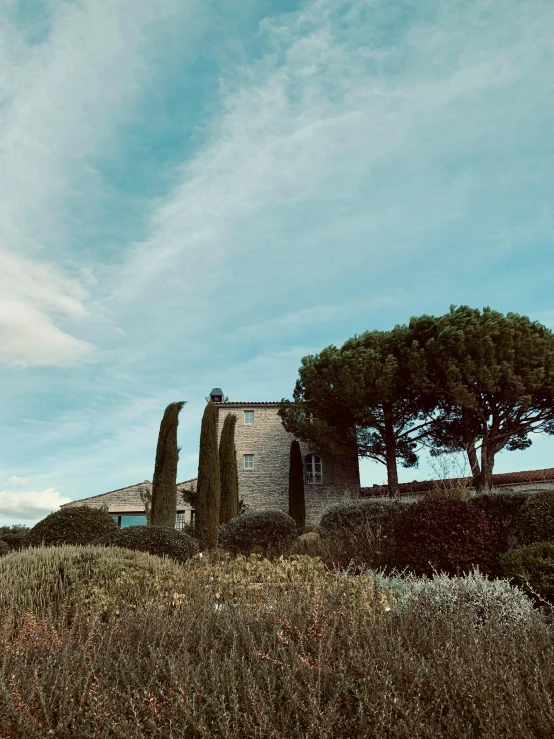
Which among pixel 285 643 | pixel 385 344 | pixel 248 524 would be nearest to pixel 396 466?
pixel 385 344

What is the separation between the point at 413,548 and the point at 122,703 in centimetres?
602

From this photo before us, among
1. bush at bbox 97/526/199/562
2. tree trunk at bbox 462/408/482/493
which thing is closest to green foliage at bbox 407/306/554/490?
tree trunk at bbox 462/408/482/493

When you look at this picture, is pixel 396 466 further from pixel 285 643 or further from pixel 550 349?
pixel 285 643

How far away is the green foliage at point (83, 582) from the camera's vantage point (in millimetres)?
5504

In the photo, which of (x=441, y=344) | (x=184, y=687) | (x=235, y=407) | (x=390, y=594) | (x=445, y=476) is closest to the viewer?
(x=184, y=687)

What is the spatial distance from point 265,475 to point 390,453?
5.84 meters

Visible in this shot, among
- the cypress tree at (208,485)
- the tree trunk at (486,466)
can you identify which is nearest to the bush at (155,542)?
the cypress tree at (208,485)

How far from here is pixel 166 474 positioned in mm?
16922

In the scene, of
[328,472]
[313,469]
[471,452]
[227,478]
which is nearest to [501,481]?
[471,452]

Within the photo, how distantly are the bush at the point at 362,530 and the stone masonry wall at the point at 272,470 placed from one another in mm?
10809

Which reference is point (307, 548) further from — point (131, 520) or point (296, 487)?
point (131, 520)

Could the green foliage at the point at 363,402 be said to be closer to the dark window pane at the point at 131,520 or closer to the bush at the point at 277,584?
the dark window pane at the point at 131,520

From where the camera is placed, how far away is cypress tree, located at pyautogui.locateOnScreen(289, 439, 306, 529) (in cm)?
2314

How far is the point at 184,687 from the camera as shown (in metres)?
2.41
